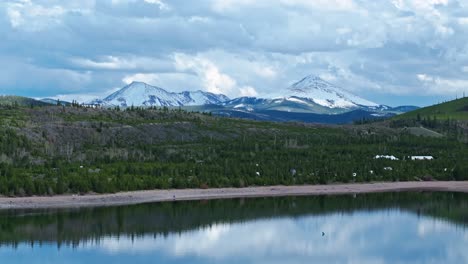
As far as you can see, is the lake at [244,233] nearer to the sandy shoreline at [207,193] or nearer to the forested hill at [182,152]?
the sandy shoreline at [207,193]

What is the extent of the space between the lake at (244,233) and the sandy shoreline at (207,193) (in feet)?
10.3

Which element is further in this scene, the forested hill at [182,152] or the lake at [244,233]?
the forested hill at [182,152]

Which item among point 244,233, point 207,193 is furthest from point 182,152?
point 244,233

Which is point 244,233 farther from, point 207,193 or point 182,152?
point 182,152

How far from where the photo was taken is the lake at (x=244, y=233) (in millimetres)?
59969

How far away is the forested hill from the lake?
11075 millimetres

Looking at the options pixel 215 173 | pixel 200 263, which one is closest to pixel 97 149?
pixel 215 173

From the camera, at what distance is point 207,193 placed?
9531 centimetres

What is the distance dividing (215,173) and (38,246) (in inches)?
1748

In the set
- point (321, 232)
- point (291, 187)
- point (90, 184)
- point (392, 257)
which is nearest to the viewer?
point (392, 257)

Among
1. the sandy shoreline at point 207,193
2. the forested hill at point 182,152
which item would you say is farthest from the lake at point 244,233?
the forested hill at point 182,152

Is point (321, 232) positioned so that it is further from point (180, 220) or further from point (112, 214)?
point (112, 214)

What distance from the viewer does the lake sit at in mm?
59969

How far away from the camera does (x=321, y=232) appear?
71.9 m
